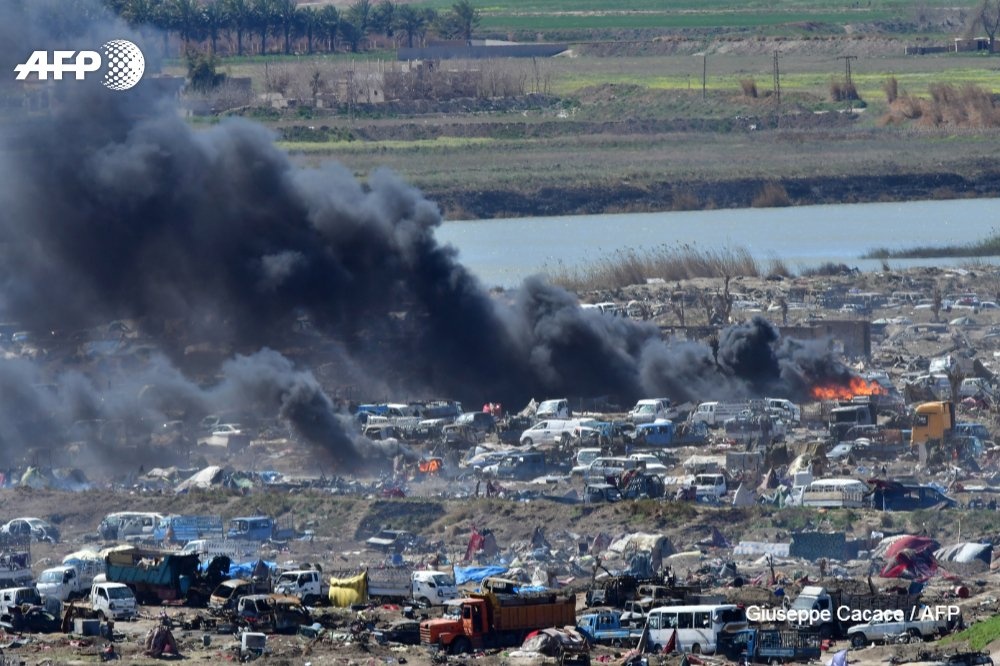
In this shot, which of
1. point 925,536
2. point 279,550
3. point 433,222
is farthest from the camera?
point 433,222

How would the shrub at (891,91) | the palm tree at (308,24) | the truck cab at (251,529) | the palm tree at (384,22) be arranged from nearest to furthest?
the truck cab at (251,529)
the shrub at (891,91)
the palm tree at (308,24)
the palm tree at (384,22)

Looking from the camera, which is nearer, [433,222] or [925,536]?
[925,536]

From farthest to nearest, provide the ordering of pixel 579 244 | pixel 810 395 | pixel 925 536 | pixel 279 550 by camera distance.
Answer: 1. pixel 579 244
2. pixel 810 395
3. pixel 279 550
4. pixel 925 536

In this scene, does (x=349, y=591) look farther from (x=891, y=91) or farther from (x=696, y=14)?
(x=696, y=14)

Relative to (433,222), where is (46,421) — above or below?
below

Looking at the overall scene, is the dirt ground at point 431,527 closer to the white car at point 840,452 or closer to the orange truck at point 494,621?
the orange truck at point 494,621

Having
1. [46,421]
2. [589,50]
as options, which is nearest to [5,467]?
[46,421]

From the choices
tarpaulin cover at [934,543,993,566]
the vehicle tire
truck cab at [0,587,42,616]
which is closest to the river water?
tarpaulin cover at [934,543,993,566]

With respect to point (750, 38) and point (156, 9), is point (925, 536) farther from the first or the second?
point (750, 38)

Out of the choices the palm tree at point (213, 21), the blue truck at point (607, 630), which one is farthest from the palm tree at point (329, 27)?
the blue truck at point (607, 630)
